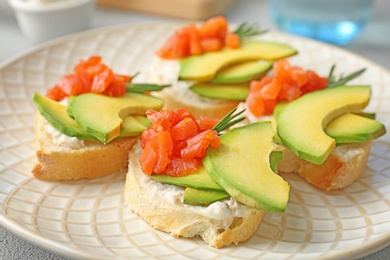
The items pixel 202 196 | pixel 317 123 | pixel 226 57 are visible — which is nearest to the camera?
pixel 202 196

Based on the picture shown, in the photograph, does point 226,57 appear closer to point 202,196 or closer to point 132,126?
point 132,126

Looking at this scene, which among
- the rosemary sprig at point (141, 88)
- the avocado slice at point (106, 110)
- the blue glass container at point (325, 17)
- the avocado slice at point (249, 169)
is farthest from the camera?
the blue glass container at point (325, 17)

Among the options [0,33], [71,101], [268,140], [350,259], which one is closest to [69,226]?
[71,101]

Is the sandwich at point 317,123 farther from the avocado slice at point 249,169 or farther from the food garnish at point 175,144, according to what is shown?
the food garnish at point 175,144

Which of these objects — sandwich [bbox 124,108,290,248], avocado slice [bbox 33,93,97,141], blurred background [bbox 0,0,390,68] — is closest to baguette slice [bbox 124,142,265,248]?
sandwich [bbox 124,108,290,248]

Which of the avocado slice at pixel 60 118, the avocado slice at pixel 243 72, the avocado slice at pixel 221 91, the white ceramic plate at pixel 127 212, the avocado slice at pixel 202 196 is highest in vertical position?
the avocado slice at pixel 60 118

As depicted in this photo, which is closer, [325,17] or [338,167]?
[338,167]

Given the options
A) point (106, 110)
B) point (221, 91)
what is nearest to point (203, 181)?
point (106, 110)

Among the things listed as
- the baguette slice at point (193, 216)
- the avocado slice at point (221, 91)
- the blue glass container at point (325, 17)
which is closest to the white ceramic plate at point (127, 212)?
the baguette slice at point (193, 216)

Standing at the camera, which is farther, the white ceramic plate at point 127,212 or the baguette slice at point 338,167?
the baguette slice at point 338,167
